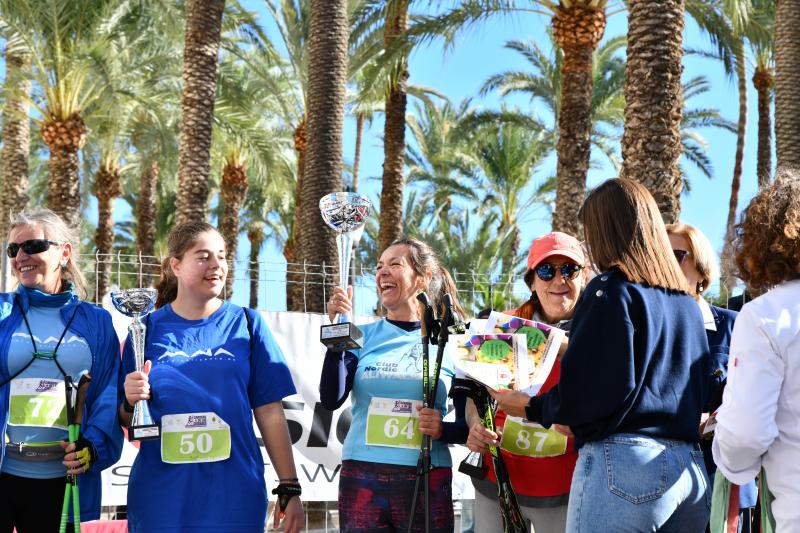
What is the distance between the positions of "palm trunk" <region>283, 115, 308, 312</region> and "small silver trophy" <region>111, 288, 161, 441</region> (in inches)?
176

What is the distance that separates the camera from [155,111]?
778 inches

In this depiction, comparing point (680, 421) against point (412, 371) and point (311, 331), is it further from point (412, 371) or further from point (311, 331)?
point (311, 331)

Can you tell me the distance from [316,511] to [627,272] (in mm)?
5309

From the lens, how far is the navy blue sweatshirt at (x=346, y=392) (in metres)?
4.23

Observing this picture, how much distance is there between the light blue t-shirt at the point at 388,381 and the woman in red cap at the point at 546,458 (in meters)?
0.29

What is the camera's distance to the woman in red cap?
400 cm

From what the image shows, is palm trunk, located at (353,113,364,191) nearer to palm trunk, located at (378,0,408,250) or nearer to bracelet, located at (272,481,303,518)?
palm trunk, located at (378,0,408,250)

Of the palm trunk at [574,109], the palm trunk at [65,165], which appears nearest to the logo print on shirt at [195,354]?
the palm trunk at [574,109]

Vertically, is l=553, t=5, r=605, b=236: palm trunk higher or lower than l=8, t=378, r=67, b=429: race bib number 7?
higher

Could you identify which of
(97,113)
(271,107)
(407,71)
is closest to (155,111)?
(97,113)

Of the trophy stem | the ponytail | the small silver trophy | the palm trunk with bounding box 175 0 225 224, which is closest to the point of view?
the small silver trophy

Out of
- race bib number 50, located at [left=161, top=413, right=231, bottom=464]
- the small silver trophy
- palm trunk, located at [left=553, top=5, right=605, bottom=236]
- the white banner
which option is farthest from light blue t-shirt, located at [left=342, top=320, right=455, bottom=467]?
palm trunk, located at [left=553, top=5, right=605, bottom=236]

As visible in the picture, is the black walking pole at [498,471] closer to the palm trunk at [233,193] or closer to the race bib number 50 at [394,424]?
the race bib number 50 at [394,424]

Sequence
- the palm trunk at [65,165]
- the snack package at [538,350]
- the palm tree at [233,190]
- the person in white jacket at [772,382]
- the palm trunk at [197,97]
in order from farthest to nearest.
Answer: the palm tree at [233,190] < the palm trunk at [65,165] < the palm trunk at [197,97] < the snack package at [538,350] < the person in white jacket at [772,382]
